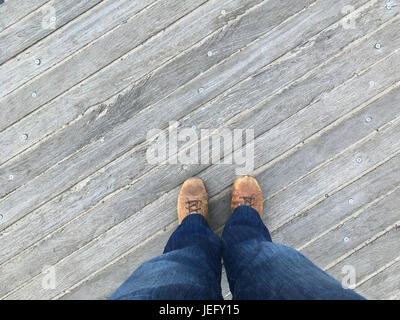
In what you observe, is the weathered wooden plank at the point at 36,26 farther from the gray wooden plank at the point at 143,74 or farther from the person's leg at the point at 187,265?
the person's leg at the point at 187,265

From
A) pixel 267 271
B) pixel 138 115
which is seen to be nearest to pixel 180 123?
pixel 138 115

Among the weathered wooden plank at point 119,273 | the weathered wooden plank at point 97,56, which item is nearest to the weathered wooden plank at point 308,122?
the weathered wooden plank at point 119,273

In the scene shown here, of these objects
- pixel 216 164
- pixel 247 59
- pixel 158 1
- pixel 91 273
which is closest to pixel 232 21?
pixel 247 59

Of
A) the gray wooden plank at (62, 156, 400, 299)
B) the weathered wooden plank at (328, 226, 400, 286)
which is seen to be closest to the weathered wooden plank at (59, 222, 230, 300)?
the gray wooden plank at (62, 156, 400, 299)

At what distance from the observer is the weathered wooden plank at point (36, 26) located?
129cm

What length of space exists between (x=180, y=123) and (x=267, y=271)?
0.72 meters

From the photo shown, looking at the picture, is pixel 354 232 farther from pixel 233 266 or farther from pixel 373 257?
pixel 233 266

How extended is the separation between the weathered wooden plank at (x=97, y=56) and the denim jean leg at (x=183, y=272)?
0.74m

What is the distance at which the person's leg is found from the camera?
0.81 metres

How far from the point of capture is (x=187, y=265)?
0.94 m

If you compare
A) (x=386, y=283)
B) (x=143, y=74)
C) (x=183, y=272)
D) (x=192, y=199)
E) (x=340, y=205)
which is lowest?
(x=386, y=283)

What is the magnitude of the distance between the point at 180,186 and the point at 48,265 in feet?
2.29

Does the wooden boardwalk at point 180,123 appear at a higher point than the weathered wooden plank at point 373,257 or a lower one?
higher

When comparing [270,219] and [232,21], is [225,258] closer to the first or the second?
[270,219]
